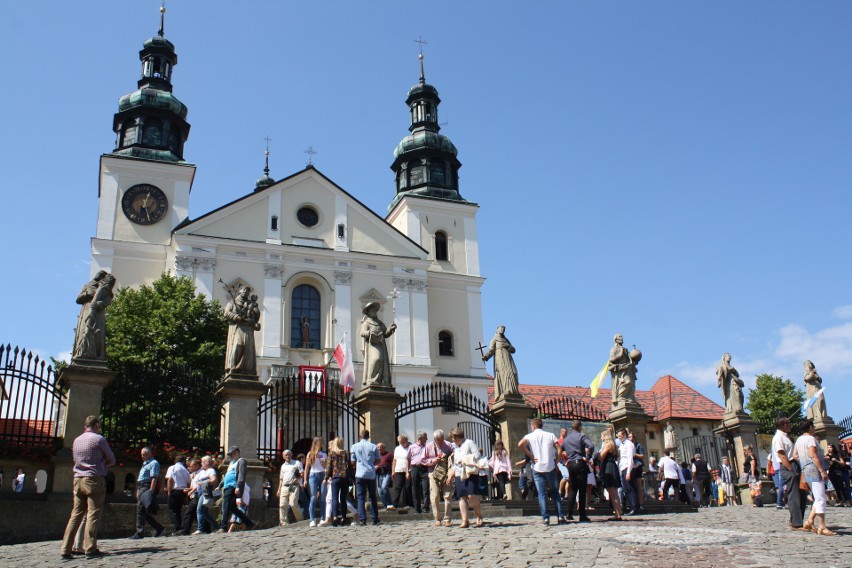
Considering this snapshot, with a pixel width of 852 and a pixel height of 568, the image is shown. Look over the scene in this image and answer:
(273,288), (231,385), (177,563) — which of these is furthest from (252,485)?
(273,288)

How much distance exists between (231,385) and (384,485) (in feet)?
10.6

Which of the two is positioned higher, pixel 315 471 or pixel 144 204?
pixel 144 204

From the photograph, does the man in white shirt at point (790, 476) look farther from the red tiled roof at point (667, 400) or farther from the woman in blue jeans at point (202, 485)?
the red tiled roof at point (667, 400)

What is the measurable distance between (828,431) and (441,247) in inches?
946

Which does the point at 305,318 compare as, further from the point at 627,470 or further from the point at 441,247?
the point at 627,470

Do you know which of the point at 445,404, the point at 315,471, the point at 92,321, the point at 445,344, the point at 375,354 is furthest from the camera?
the point at 445,344

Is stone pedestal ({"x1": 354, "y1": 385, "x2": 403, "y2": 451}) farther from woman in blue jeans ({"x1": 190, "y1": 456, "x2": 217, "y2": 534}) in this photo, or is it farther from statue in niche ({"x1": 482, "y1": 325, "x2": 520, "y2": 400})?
woman in blue jeans ({"x1": 190, "y1": 456, "x2": 217, "y2": 534})

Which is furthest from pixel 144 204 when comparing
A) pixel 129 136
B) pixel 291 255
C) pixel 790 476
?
pixel 790 476

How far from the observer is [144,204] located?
38.4 metres

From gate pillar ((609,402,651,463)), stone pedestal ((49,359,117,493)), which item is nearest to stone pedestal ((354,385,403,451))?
stone pedestal ((49,359,117,493))

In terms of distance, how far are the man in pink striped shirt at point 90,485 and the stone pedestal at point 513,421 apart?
9.64 metres

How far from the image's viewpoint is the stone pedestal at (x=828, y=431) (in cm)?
2356

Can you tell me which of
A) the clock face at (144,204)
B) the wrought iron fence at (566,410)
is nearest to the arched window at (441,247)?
the clock face at (144,204)

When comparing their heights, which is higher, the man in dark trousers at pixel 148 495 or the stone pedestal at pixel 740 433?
the stone pedestal at pixel 740 433
